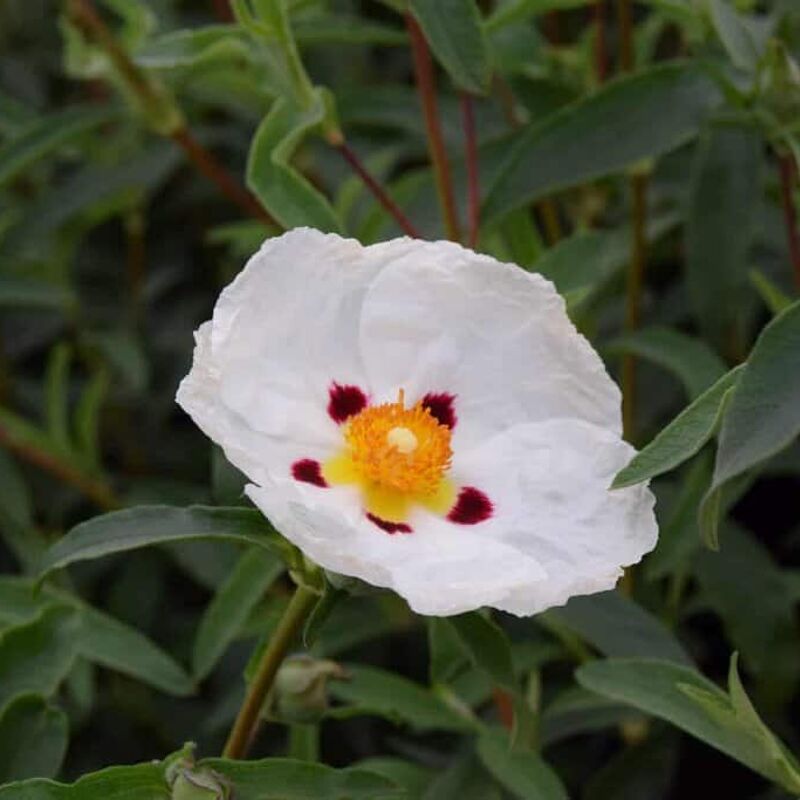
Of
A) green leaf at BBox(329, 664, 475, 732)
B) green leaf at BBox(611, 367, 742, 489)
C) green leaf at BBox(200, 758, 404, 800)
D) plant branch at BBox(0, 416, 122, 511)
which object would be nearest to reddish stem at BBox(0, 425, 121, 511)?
plant branch at BBox(0, 416, 122, 511)

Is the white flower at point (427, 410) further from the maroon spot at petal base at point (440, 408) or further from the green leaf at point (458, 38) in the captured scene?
the green leaf at point (458, 38)

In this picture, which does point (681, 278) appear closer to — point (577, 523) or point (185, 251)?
point (185, 251)

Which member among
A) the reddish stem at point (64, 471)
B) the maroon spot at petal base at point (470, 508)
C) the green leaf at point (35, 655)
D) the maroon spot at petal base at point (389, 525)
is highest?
the maroon spot at petal base at point (389, 525)

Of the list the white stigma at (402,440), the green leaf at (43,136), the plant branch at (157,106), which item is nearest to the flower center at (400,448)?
the white stigma at (402,440)

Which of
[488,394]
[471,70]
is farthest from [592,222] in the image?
[488,394]

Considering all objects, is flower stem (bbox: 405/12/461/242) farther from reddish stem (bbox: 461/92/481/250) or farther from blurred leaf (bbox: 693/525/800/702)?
blurred leaf (bbox: 693/525/800/702)

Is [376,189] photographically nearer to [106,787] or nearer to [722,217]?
[722,217]
